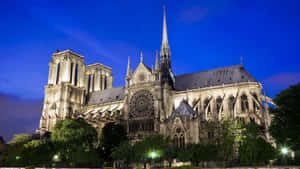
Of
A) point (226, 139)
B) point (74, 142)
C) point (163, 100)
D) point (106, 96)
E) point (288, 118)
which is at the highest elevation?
point (106, 96)

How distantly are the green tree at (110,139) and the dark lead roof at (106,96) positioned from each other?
19234mm

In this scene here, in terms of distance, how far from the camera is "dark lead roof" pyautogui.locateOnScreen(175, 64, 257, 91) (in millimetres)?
58109

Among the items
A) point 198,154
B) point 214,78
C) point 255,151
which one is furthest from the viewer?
point 214,78

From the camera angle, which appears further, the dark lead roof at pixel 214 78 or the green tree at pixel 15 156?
the dark lead roof at pixel 214 78

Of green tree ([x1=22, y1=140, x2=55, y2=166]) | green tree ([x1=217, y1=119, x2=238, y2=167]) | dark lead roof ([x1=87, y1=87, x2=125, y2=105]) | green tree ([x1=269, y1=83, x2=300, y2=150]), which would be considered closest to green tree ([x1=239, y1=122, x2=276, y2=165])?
green tree ([x1=269, y1=83, x2=300, y2=150])

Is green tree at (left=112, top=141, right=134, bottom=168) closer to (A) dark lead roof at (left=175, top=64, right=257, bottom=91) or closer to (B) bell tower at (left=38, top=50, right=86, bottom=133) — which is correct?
(A) dark lead roof at (left=175, top=64, right=257, bottom=91)

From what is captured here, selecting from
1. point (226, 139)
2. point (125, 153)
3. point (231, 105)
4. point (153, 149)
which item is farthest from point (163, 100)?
point (153, 149)

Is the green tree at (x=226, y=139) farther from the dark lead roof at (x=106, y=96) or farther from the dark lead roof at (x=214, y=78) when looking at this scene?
the dark lead roof at (x=106, y=96)

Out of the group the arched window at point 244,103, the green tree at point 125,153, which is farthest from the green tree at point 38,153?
the arched window at point 244,103

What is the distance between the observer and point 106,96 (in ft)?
252

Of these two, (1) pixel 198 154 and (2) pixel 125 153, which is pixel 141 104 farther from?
(1) pixel 198 154

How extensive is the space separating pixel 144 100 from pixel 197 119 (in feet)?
50.5

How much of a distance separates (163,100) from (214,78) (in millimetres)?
12913

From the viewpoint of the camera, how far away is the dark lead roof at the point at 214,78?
58.1 metres
